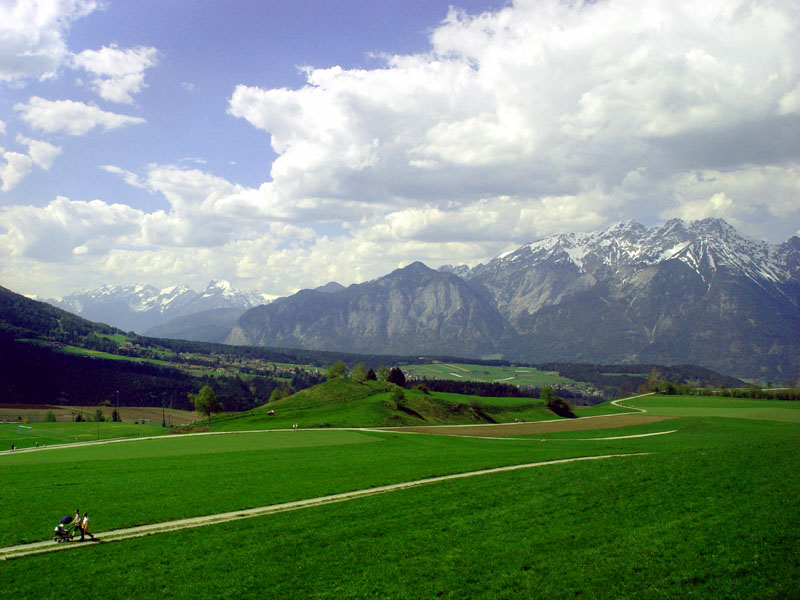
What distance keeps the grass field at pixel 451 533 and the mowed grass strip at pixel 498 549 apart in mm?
93

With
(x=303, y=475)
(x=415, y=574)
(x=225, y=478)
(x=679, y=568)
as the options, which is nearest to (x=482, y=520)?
(x=415, y=574)

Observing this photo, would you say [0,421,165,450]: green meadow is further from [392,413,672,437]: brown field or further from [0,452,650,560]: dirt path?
[0,452,650,560]: dirt path

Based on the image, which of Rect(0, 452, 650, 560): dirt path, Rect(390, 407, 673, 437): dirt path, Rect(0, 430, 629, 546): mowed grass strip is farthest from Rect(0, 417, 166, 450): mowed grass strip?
Rect(0, 452, 650, 560): dirt path

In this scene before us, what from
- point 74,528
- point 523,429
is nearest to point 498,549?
point 74,528

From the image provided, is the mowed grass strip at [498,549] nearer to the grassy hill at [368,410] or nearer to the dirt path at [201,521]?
the dirt path at [201,521]

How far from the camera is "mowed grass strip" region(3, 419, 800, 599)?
20297mm

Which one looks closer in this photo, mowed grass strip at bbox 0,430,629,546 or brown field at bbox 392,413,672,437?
mowed grass strip at bbox 0,430,629,546

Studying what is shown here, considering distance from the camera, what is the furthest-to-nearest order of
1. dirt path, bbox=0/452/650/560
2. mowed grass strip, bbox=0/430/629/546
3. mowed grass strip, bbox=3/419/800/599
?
mowed grass strip, bbox=0/430/629/546
dirt path, bbox=0/452/650/560
mowed grass strip, bbox=3/419/800/599

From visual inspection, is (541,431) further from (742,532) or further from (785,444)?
(742,532)

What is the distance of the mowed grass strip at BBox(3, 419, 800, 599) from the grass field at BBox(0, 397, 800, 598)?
0.30 ft

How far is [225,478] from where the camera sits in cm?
4541

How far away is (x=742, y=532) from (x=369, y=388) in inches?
5109

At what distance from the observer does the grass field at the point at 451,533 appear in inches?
816

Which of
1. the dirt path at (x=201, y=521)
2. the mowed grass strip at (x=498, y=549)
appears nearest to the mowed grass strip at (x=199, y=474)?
the dirt path at (x=201, y=521)
